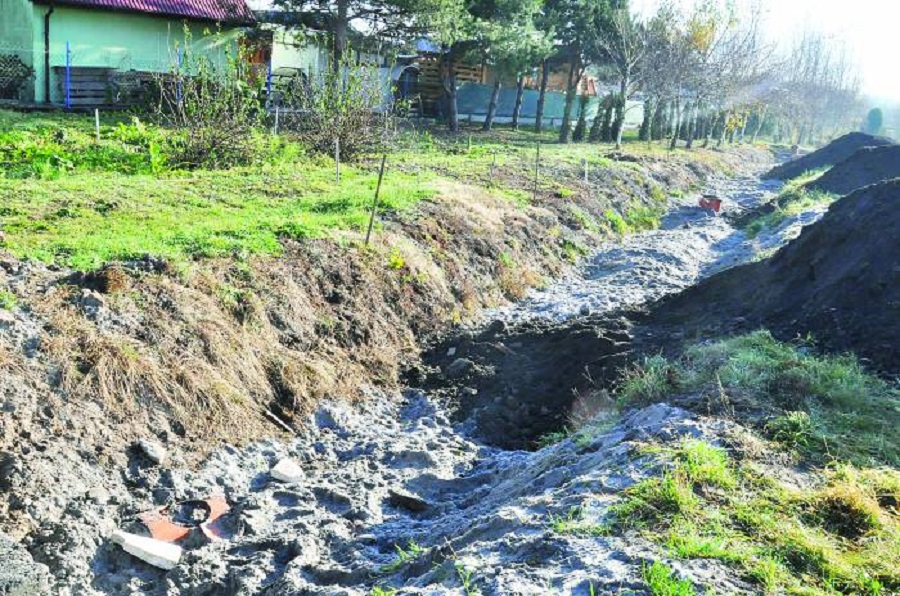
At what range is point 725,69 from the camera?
136 ft

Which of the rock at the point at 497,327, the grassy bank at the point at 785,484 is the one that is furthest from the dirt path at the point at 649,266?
the grassy bank at the point at 785,484

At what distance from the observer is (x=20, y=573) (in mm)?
4859

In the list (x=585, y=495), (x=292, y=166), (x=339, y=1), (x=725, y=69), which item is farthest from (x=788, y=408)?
(x=725, y=69)

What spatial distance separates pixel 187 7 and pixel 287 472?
2016 cm

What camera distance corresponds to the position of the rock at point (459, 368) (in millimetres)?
9172

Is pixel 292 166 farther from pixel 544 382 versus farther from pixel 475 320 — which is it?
pixel 544 382

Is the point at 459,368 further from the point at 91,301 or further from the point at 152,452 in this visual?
the point at 91,301

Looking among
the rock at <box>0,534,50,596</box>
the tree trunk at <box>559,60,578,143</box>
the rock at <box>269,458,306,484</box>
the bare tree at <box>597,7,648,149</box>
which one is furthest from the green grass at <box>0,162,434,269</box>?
the bare tree at <box>597,7,648,149</box>

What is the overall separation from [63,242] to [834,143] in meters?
36.7

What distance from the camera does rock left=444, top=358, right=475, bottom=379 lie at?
9.17 metres

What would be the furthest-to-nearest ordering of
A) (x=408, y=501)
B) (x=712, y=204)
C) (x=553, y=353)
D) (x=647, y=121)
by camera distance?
(x=647, y=121) → (x=712, y=204) → (x=553, y=353) → (x=408, y=501)

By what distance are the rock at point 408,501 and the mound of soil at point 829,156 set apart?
30.6 meters

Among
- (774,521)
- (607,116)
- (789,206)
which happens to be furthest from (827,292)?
(607,116)

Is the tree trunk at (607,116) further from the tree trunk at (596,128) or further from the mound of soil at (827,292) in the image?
the mound of soil at (827,292)
